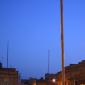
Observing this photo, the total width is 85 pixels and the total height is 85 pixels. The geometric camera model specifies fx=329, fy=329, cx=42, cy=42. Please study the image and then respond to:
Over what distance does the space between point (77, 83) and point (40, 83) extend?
33415mm

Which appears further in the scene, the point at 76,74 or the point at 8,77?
the point at 8,77

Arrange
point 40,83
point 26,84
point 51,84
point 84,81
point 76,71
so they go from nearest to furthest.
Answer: point 84,81, point 76,71, point 51,84, point 40,83, point 26,84

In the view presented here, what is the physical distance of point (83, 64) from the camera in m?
39.7

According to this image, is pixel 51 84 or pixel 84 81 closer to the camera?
pixel 84 81

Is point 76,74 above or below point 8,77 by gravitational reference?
below

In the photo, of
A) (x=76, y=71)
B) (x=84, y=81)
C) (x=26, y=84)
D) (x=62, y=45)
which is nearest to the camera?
(x=62, y=45)

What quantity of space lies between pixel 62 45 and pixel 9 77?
1254 inches

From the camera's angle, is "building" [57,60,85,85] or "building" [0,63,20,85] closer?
"building" [57,60,85,85]

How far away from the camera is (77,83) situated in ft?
134

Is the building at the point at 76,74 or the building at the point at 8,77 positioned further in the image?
the building at the point at 8,77

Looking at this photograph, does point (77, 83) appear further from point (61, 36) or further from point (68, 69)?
point (61, 36)

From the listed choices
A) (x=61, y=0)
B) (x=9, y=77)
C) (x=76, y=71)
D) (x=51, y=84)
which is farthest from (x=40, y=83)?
(x=61, y=0)

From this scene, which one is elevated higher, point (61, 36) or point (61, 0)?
point (61, 0)

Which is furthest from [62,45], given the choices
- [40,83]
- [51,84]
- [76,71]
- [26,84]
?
[26,84]
